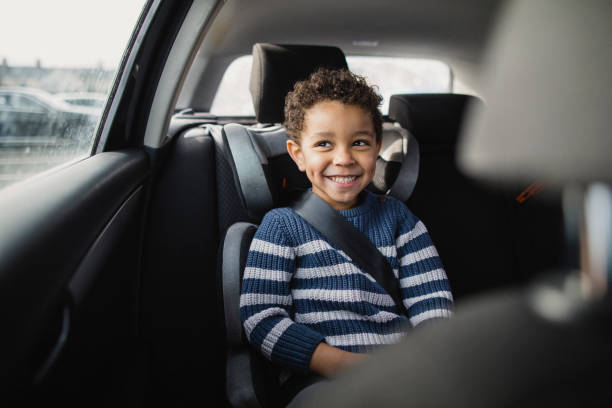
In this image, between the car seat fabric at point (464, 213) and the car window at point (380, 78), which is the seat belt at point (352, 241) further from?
the car window at point (380, 78)

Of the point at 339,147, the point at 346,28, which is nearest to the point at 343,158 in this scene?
the point at 339,147

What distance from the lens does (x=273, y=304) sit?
108cm

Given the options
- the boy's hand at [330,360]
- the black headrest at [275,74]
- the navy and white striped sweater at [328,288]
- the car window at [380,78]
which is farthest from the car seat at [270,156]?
the car window at [380,78]

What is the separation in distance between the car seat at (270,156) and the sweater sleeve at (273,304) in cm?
7

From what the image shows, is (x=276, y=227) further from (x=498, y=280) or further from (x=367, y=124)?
(x=498, y=280)

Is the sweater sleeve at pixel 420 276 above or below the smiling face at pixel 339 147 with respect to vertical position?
below

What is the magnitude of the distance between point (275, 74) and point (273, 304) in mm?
851

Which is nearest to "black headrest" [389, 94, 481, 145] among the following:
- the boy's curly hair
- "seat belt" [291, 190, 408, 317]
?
the boy's curly hair

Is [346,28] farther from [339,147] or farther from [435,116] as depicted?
[339,147]

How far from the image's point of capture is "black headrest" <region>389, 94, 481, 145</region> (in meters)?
1.69

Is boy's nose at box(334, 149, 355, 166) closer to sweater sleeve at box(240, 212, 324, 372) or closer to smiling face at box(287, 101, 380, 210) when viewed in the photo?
smiling face at box(287, 101, 380, 210)

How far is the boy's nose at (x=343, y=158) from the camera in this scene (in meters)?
1.18

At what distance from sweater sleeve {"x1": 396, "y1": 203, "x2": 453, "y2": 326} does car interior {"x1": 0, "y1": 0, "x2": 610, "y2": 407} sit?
0.79 ft

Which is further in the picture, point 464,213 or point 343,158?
point 464,213
